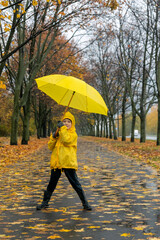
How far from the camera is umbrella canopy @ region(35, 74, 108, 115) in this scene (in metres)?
5.38

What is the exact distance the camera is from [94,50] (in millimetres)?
38719

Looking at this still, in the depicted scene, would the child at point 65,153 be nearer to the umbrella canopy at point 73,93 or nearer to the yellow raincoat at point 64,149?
the yellow raincoat at point 64,149

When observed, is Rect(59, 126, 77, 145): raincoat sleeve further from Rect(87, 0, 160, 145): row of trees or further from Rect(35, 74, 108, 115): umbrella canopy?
Rect(87, 0, 160, 145): row of trees

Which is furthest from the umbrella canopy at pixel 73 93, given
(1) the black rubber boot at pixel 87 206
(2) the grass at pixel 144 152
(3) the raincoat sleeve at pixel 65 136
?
(2) the grass at pixel 144 152

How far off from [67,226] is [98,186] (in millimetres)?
3364

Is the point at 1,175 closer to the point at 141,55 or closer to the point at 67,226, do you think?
the point at 67,226

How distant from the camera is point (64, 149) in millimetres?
5340

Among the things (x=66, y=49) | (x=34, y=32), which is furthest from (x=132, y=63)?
(x=34, y=32)

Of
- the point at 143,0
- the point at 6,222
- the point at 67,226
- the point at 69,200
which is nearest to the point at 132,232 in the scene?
the point at 67,226

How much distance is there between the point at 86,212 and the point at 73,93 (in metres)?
2.13

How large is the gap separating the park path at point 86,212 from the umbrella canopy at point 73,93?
180cm

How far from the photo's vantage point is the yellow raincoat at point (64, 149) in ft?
17.2

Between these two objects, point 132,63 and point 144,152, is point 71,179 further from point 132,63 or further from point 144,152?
point 132,63

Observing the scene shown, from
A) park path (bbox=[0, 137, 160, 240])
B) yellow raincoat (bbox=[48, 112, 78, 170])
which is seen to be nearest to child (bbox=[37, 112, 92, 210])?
yellow raincoat (bbox=[48, 112, 78, 170])
